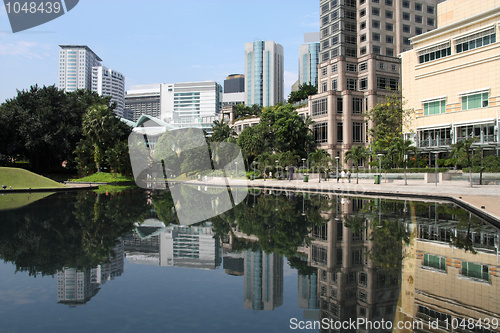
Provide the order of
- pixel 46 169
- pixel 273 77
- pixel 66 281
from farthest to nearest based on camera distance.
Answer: pixel 273 77 → pixel 46 169 → pixel 66 281

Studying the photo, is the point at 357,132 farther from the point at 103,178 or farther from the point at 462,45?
the point at 103,178

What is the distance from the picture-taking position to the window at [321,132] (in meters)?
64.7

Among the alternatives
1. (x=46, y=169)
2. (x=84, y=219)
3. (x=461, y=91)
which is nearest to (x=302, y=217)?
(x=84, y=219)

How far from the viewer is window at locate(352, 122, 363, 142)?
6359 cm

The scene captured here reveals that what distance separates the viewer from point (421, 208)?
64.9 feet

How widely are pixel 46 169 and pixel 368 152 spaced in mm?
53532

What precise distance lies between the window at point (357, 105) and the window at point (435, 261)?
57.3m

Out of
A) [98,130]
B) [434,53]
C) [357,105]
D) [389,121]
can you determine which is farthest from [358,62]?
[98,130]

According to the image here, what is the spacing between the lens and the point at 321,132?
6538 cm

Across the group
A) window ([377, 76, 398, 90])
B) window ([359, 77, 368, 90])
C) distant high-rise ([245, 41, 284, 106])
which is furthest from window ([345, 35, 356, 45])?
distant high-rise ([245, 41, 284, 106])

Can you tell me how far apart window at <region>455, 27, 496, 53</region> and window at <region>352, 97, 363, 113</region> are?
20.4 meters

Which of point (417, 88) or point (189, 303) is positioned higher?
point (417, 88)

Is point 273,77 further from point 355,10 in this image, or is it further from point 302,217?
point 302,217

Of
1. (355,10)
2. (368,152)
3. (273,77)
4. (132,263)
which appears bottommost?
(132,263)
